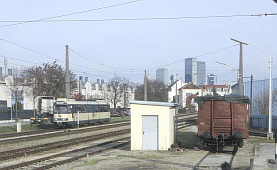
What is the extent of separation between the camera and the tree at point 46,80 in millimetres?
57375

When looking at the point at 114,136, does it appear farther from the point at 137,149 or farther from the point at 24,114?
the point at 24,114

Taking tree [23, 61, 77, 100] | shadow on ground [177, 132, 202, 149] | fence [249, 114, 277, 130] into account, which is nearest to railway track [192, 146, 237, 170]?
shadow on ground [177, 132, 202, 149]

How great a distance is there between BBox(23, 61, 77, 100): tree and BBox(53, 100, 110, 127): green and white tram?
8192mm

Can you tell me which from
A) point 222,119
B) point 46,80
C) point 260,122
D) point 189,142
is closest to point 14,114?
point 46,80

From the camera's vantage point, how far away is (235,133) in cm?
2125

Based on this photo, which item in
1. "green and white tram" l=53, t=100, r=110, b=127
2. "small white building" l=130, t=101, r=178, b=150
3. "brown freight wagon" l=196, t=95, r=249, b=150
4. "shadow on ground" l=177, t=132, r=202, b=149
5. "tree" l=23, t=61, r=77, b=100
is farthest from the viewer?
"tree" l=23, t=61, r=77, b=100

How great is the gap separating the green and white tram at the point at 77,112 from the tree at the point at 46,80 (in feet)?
26.9

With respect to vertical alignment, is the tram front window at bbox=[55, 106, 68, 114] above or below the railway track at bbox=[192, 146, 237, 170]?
above

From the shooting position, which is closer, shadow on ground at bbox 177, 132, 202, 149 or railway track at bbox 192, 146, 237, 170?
railway track at bbox 192, 146, 237, 170

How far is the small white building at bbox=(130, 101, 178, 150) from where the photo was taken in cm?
2173

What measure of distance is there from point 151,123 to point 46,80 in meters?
39.8

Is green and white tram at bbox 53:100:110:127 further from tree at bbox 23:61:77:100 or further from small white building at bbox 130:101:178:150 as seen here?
small white building at bbox 130:101:178:150

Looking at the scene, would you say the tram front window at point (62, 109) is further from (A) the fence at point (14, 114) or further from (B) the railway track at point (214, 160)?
(B) the railway track at point (214, 160)

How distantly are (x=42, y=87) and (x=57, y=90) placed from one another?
2148mm
